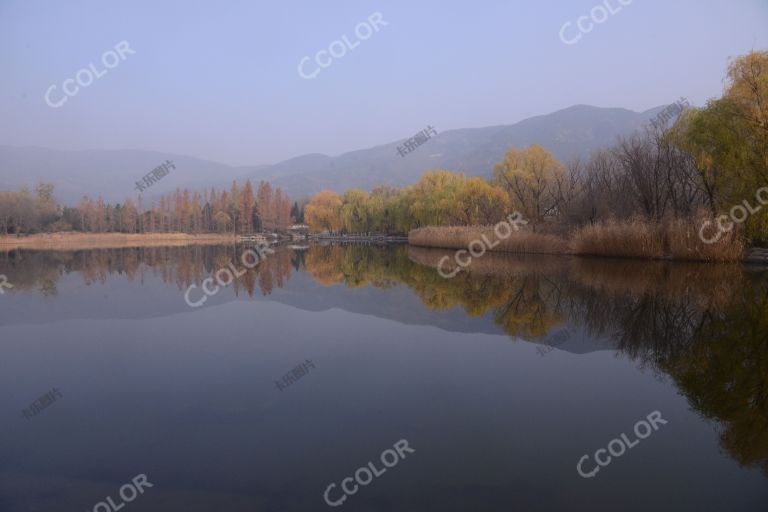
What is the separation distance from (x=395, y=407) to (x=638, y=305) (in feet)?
22.7

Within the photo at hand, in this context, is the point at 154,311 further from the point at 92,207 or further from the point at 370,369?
the point at 92,207

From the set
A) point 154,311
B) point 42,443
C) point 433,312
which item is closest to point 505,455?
point 42,443

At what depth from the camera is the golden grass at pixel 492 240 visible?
2562 centimetres

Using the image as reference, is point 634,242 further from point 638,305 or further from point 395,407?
point 395,407

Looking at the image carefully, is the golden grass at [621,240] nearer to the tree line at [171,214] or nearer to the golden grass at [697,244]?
the golden grass at [697,244]

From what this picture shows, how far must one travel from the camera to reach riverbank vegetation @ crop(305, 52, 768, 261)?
55.3 feet

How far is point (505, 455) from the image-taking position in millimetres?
3795

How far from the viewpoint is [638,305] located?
31.9 feet

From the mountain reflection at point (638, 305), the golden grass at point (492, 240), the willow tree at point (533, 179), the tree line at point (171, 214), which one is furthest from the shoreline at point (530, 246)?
the tree line at point (171, 214)

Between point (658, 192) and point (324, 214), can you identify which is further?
point (324, 214)

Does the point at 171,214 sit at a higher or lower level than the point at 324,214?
higher

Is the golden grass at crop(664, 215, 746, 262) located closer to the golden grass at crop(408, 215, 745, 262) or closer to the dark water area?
the golden grass at crop(408, 215, 745, 262)

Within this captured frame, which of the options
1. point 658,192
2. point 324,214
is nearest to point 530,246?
point 658,192

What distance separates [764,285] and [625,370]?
8667 mm
